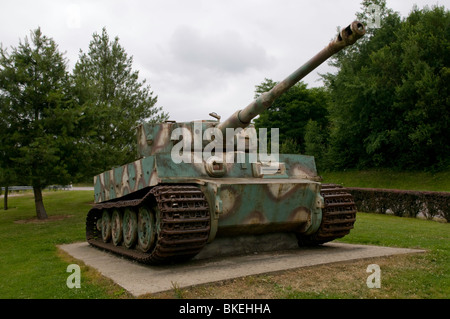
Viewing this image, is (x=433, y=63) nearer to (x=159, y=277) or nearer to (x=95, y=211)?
(x=95, y=211)

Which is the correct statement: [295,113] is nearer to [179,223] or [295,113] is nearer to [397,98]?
[397,98]

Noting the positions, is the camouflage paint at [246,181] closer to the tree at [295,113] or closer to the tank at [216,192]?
the tank at [216,192]

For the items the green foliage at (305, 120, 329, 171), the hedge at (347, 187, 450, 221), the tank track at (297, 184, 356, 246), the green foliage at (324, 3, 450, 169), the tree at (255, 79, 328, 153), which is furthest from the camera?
the tree at (255, 79, 328, 153)

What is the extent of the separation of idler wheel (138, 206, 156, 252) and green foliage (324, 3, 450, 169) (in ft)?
71.0

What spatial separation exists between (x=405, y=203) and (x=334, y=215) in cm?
1050

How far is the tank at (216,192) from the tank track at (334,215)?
19 mm

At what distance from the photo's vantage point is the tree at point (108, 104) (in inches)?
764

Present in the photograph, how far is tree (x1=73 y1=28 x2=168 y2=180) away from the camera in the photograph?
764 inches

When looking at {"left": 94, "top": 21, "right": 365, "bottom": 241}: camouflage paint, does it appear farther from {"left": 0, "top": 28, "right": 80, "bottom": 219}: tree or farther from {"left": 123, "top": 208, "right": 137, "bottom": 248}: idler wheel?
{"left": 0, "top": 28, "right": 80, "bottom": 219}: tree

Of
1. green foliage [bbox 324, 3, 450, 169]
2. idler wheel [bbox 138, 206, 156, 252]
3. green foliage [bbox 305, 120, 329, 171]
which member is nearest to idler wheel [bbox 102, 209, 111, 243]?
idler wheel [bbox 138, 206, 156, 252]

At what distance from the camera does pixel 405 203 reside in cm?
1750

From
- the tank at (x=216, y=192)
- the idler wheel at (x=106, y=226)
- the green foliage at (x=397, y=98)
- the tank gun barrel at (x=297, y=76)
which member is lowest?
the idler wheel at (x=106, y=226)

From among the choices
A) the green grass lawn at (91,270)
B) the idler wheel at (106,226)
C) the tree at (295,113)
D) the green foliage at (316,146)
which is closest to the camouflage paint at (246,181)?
the idler wheel at (106,226)

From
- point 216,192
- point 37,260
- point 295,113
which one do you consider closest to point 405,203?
point 216,192
